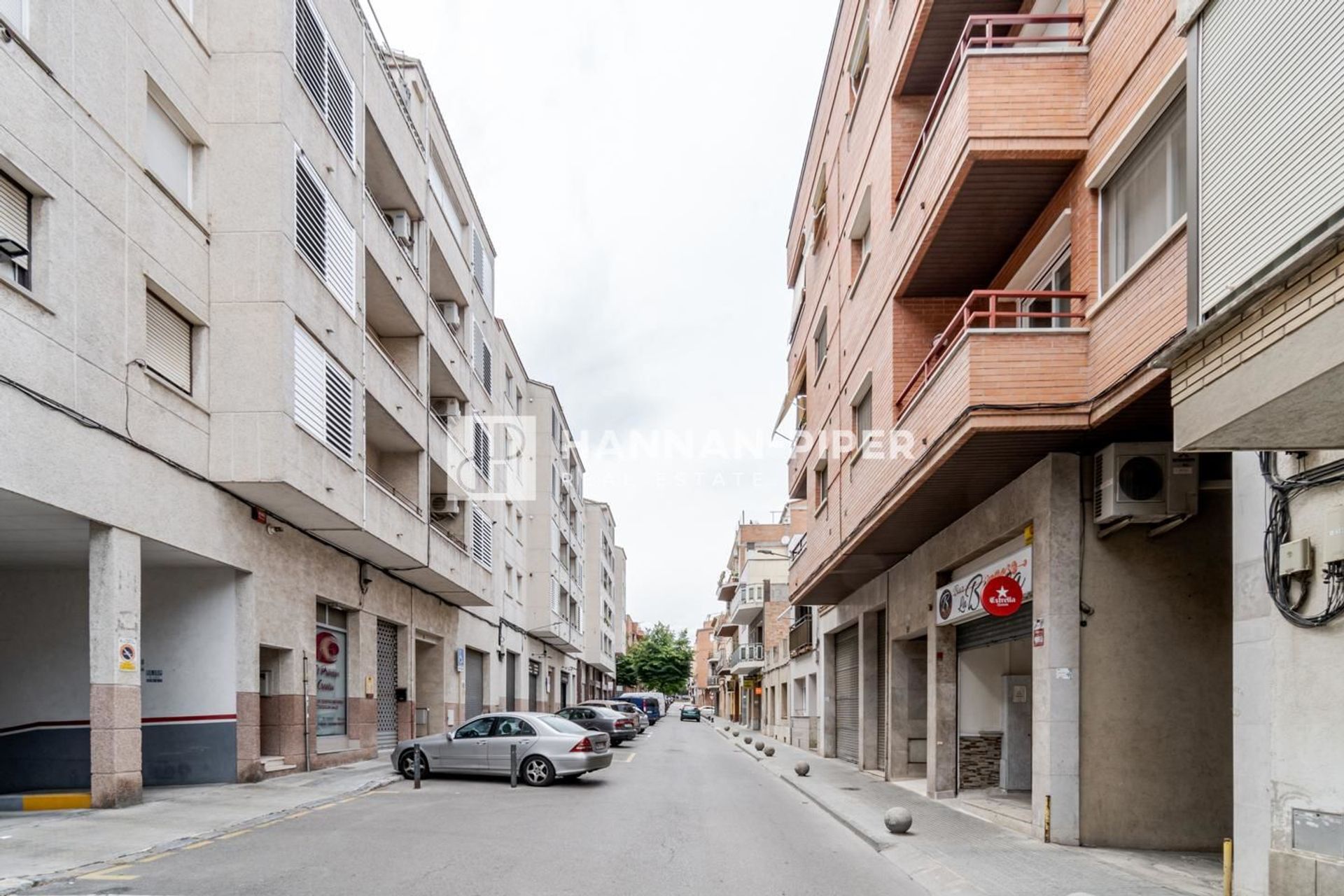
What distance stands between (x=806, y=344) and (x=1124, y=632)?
1592cm

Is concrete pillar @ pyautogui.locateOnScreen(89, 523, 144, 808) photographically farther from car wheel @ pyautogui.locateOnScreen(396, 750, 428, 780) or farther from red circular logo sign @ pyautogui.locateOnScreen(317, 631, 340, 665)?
red circular logo sign @ pyautogui.locateOnScreen(317, 631, 340, 665)

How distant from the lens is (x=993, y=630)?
1463 cm

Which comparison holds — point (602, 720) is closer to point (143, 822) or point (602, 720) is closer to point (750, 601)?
point (143, 822)

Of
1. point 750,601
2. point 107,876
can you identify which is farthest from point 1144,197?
point 750,601

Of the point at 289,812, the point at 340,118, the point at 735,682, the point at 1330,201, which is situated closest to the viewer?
the point at 1330,201

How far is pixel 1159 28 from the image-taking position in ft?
29.2

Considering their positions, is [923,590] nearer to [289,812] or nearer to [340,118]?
[289,812]

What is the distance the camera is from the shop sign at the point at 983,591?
11.9 m

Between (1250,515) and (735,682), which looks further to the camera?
(735,682)

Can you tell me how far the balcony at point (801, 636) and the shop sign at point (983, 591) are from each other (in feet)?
55.4

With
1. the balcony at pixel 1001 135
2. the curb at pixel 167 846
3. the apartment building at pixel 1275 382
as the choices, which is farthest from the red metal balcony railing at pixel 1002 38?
the curb at pixel 167 846

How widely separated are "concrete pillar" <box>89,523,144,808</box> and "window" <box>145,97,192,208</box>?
5.25 metres

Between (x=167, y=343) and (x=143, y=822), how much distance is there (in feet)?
21.7

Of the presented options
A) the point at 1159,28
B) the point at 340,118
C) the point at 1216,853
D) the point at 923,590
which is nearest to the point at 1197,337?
the point at 1159,28
